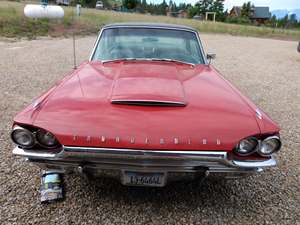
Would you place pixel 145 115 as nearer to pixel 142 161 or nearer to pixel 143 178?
pixel 142 161

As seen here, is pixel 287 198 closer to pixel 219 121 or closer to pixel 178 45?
pixel 219 121

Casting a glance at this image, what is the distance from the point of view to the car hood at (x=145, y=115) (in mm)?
2057

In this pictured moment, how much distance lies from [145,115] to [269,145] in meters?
0.96

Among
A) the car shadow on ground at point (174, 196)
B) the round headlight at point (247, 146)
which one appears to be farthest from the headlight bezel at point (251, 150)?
the car shadow on ground at point (174, 196)

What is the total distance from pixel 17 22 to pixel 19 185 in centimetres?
1662

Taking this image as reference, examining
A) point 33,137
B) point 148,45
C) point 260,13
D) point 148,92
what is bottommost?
point 33,137

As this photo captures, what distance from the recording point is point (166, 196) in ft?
8.91

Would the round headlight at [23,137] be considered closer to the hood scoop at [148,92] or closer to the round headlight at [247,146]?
the hood scoop at [148,92]

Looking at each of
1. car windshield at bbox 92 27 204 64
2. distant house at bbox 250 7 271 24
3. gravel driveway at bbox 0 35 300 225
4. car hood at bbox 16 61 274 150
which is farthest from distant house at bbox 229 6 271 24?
car hood at bbox 16 61 274 150

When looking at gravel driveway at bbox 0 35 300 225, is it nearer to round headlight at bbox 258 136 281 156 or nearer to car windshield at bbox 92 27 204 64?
round headlight at bbox 258 136 281 156

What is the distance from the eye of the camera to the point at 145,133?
2.06 meters

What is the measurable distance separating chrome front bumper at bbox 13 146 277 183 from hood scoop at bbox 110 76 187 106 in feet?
1.46

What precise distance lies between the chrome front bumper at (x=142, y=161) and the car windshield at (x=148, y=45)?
1720 mm

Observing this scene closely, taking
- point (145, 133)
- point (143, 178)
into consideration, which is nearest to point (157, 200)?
point (143, 178)
